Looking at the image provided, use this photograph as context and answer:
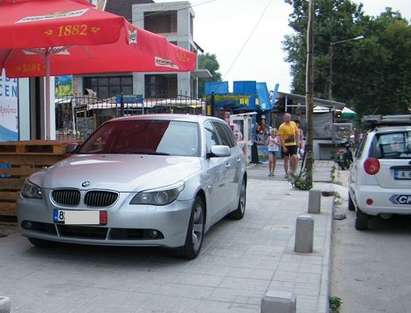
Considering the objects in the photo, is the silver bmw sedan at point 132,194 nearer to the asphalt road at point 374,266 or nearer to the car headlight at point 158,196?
the car headlight at point 158,196

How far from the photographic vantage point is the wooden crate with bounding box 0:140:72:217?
775cm

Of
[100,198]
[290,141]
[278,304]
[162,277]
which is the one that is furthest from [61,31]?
[290,141]

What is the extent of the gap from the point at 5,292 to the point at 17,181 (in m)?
2.84

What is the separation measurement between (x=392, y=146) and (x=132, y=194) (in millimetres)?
4551

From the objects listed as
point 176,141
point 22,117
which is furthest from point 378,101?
point 176,141

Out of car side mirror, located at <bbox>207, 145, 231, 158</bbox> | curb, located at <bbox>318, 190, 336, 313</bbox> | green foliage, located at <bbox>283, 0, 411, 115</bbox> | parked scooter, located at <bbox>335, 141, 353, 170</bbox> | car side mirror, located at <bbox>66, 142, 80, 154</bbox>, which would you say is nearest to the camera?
curb, located at <bbox>318, 190, 336, 313</bbox>

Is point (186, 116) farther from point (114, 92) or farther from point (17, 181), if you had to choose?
point (114, 92)

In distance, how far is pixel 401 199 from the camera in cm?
845

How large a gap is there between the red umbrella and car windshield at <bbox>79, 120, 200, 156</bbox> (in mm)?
973

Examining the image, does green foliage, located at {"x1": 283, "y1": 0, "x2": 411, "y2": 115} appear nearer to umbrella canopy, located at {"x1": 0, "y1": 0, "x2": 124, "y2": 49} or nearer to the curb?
the curb

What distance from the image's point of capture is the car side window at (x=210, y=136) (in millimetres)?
7539

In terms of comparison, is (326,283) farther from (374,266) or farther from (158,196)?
(158,196)

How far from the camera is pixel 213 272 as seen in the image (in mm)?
6012

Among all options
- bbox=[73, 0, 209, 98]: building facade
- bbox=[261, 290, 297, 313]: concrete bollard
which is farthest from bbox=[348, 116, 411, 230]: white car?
bbox=[73, 0, 209, 98]: building facade
